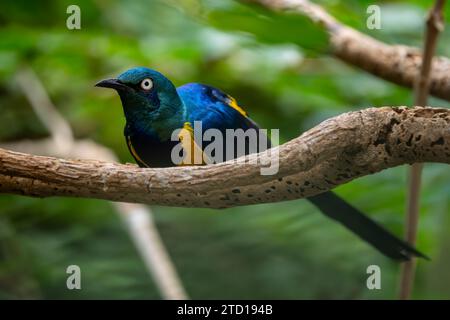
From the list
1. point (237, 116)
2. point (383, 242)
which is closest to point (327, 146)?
point (237, 116)

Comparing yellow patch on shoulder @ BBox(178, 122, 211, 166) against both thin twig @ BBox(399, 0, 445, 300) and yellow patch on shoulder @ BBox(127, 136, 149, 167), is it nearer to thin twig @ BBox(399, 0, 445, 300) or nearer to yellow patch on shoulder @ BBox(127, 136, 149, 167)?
yellow patch on shoulder @ BBox(127, 136, 149, 167)

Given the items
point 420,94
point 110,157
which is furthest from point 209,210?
point 420,94

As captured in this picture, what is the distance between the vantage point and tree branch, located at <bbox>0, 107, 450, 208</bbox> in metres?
1.15

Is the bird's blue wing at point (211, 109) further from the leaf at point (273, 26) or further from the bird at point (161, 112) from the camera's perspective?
the leaf at point (273, 26)

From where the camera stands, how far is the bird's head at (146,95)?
4.26ft

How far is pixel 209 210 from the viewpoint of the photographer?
2328 mm

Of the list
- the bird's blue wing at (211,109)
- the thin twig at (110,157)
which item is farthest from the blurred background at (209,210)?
the bird's blue wing at (211,109)

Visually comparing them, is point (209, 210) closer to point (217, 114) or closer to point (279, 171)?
point (217, 114)

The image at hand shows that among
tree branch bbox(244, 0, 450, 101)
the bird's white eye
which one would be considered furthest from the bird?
tree branch bbox(244, 0, 450, 101)

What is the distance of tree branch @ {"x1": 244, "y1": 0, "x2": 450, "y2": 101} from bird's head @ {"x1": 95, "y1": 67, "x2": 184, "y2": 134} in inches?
30.3

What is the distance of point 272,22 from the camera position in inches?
68.4

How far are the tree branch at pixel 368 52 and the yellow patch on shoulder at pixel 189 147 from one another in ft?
2.45
